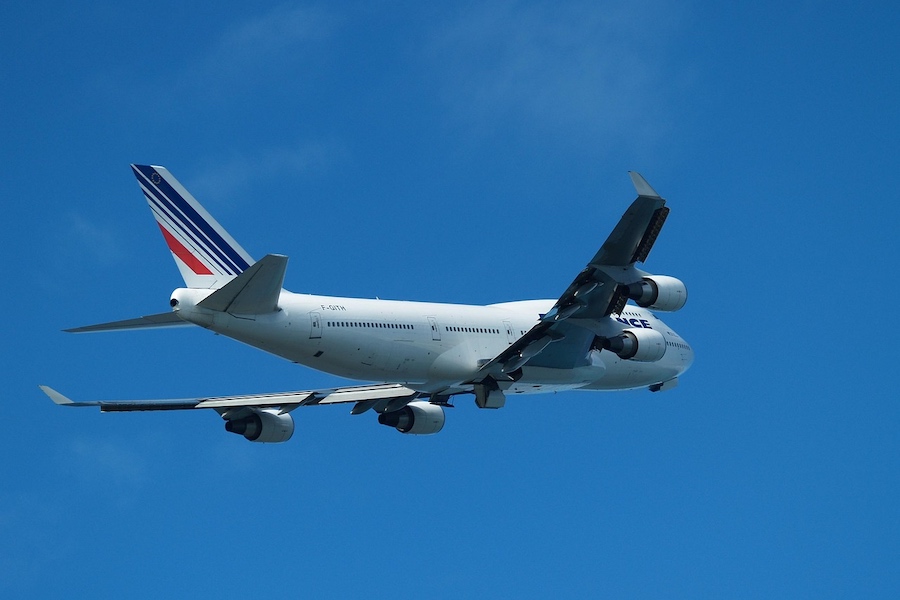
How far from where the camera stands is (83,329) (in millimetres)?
29375

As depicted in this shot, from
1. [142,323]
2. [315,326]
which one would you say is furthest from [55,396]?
[315,326]

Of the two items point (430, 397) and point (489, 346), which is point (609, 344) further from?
point (430, 397)

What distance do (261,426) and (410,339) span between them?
620 centimetres

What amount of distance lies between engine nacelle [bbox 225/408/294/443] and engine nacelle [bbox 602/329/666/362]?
10.1 meters

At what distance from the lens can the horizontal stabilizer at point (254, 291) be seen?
96.1ft

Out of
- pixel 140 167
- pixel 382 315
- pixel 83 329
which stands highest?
pixel 140 167

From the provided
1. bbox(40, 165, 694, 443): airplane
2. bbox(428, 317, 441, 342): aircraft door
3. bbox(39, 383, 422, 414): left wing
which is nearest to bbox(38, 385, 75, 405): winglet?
bbox(40, 165, 694, 443): airplane

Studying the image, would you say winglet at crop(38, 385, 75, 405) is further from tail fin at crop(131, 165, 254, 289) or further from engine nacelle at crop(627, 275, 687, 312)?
engine nacelle at crop(627, 275, 687, 312)

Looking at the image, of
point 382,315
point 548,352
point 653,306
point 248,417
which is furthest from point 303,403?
point 653,306

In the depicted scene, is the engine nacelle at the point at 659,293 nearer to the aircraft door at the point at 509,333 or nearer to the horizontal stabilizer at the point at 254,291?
the aircraft door at the point at 509,333

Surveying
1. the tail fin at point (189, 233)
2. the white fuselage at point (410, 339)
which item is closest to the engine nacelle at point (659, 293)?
the white fuselage at point (410, 339)

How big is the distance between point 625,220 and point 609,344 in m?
5.88

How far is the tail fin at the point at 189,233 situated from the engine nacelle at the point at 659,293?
10.4 metres

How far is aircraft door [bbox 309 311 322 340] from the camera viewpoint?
32.0 meters
